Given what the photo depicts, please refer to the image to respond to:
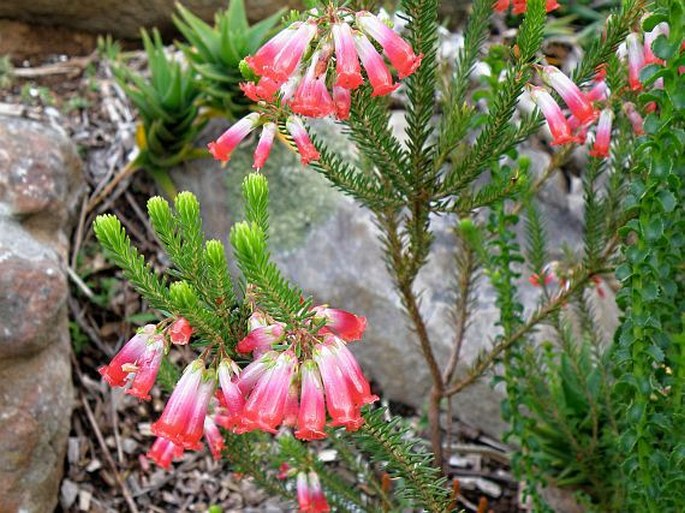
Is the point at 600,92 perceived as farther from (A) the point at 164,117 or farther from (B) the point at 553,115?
(A) the point at 164,117

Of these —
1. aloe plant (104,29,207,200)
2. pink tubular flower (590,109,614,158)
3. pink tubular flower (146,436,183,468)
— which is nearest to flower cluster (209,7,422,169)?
pink tubular flower (590,109,614,158)

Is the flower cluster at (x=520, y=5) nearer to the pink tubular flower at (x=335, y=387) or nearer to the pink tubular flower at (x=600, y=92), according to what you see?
the pink tubular flower at (x=600, y=92)

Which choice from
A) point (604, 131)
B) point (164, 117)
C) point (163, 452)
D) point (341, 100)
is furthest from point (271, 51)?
point (164, 117)

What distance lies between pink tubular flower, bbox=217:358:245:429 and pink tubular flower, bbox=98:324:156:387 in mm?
171

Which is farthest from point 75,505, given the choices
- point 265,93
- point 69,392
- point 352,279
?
point 265,93

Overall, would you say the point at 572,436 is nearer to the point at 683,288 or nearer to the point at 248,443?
the point at 683,288

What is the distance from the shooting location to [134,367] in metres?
1.73

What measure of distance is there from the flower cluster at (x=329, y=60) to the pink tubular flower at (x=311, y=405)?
1.85 feet

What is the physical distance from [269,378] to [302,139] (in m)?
0.64

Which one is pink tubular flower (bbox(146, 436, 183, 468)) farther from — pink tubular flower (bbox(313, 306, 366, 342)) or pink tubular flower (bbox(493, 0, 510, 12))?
pink tubular flower (bbox(493, 0, 510, 12))

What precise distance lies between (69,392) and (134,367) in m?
1.61

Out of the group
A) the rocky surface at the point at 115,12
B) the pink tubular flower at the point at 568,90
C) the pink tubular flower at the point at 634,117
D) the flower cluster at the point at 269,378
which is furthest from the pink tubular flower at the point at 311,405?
the rocky surface at the point at 115,12

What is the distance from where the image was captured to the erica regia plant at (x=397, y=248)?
164cm

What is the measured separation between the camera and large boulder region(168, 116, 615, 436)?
378cm
